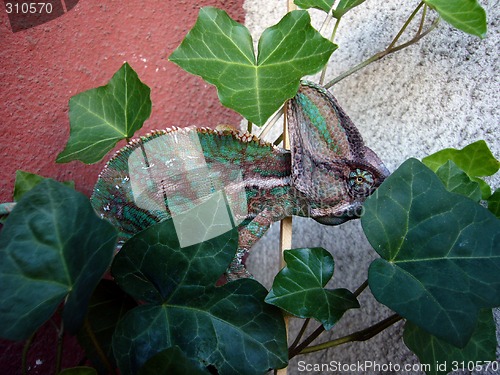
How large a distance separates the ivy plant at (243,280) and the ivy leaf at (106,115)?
0.52 feet

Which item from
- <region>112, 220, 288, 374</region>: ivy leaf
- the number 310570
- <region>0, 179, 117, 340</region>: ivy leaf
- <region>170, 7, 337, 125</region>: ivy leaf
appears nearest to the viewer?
<region>0, 179, 117, 340</region>: ivy leaf

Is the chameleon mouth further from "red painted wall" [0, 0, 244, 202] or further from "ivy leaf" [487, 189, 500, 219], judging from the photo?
"red painted wall" [0, 0, 244, 202]

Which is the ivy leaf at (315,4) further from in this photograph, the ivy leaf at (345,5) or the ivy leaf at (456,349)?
the ivy leaf at (456,349)

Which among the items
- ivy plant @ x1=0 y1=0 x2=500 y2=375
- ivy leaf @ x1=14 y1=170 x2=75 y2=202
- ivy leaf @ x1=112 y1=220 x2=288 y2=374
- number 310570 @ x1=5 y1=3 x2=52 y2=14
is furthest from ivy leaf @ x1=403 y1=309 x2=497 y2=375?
number 310570 @ x1=5 y1=3 x2=52 y2=14

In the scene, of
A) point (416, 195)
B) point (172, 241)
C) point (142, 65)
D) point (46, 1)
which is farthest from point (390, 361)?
point (46, 1)

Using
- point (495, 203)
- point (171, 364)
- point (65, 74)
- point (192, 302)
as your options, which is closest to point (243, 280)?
point (192, 302)

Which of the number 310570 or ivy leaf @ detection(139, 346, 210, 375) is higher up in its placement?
the number 310570

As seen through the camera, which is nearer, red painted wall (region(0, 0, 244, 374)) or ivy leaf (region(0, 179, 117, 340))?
ivy leaf (region(0, 179, 117, 340))

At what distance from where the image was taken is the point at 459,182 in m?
0.74

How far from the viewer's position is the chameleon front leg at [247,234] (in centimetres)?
92

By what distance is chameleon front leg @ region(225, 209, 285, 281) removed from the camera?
0.92 meters

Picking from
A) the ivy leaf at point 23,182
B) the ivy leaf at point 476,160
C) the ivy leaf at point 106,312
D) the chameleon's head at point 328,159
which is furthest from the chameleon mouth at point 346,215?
the ivy leaf at point 23,182

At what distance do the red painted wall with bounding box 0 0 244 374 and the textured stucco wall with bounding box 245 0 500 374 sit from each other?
1.44ft

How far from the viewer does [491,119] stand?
0.89m
